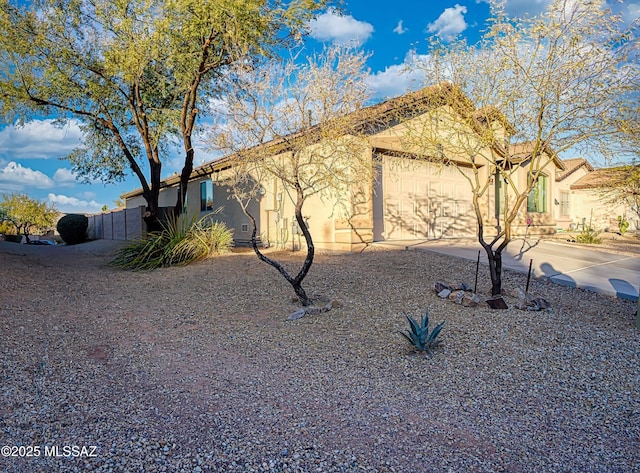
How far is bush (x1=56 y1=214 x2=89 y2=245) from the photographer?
2248 cm

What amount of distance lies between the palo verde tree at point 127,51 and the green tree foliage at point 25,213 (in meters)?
17.4

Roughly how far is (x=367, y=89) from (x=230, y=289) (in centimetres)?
431

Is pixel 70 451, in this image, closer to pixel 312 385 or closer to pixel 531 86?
pixel 312 385

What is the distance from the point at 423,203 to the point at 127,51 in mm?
9098

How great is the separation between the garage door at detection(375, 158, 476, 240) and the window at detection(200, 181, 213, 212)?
811cm

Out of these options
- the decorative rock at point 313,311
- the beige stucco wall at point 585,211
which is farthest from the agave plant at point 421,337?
the beige stucco wall at point 585,211

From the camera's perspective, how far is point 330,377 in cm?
420

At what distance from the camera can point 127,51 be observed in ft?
34.0

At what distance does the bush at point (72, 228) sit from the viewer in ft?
73.8

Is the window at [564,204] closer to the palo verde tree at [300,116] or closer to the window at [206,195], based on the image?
the window at [206,195]

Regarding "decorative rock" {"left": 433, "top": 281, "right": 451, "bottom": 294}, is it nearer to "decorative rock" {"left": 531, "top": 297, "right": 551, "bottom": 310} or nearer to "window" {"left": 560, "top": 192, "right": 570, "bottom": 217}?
"decorative rock" {"left": 531, "top": 297, "right": 551, "bottom": 310}

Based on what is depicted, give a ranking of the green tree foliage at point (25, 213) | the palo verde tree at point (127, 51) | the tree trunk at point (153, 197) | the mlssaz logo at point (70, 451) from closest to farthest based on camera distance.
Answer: the mlssaz logo at point (70, 451) < the palo verde tree at point (127, 51) < the tree trunk at point (153, 197) < the green tree foliage at point (25, 213)

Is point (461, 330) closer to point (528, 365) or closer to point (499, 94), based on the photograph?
point (528, 365)

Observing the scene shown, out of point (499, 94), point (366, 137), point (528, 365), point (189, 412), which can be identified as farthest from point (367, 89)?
point (189, 412)
